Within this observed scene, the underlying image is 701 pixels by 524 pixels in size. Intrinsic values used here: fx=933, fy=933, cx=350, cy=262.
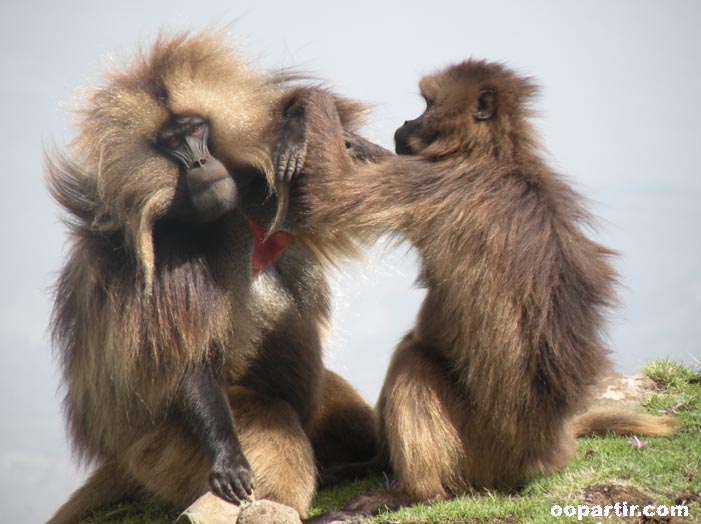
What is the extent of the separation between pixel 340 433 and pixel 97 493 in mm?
1650

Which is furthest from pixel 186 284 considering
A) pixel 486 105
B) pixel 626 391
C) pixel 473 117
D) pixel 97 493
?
pixel 626 391

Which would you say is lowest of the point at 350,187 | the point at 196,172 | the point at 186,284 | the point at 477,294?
the point at 477,294

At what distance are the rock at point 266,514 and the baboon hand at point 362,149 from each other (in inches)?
83.6

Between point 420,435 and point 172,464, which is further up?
→ point 420,435

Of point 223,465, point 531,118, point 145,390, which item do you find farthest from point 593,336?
point 145,390

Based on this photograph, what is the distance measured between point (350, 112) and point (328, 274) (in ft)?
3.52

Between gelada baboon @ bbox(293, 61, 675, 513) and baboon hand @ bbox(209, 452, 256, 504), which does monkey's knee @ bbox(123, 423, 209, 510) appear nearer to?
baboon hand @ bbox(209, 452, 256, 504)

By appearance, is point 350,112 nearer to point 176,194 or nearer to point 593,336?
point 176,194

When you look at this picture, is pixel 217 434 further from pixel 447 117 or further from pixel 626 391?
pixel 626 391

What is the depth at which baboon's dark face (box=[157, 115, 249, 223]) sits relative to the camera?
5.04m

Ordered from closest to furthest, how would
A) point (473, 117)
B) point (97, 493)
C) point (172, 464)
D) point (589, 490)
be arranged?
point (589, 490), point (172, 464), point (473, 117), point (97, 493)

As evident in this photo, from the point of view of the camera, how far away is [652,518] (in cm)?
491

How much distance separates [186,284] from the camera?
5.29 meters


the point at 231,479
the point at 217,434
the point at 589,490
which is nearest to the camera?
the point at 231,479
